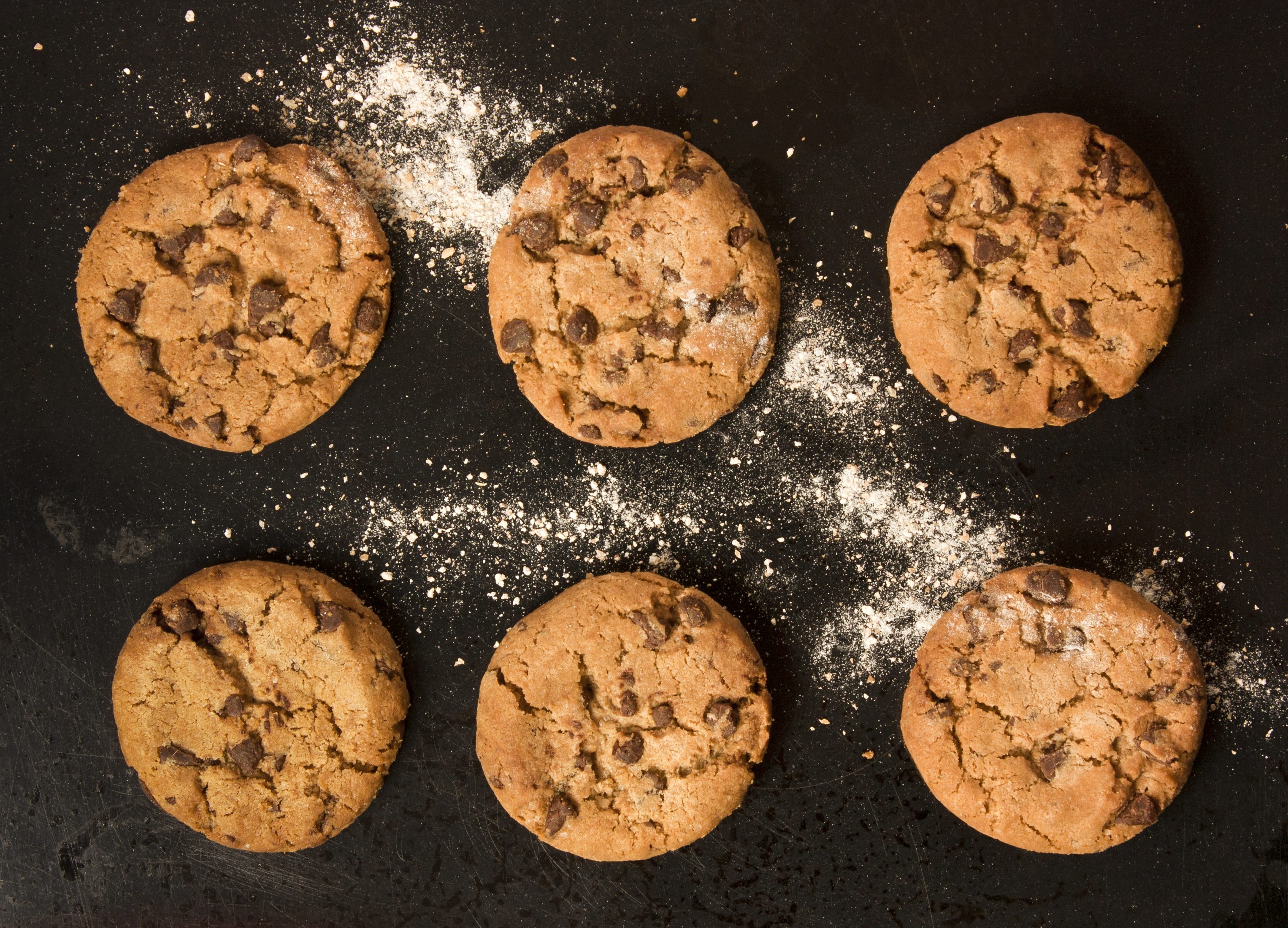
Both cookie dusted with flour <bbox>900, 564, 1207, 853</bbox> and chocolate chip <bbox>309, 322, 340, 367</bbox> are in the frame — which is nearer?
cookie dusted with flour <bbox>900, 564, 1207, 853</bbox>

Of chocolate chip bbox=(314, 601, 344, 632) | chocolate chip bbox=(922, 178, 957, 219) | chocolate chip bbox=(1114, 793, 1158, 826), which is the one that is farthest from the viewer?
chocolate chip bbox=(314, 601, 344, 632)

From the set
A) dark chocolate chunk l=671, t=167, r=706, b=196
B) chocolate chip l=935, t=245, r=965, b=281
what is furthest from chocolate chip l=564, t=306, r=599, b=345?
chocolate chip l=935, t=245, r=965, b=281

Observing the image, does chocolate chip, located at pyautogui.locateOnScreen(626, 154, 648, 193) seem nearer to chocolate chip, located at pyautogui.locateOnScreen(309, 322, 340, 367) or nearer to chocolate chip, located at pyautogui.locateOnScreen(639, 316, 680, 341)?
chocolate chip, located at pyautogui.locateOnScreen(639, 316, 680, 341)

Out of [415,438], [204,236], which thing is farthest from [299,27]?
[415,438]

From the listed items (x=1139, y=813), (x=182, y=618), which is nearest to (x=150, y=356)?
(x=182, y=618)

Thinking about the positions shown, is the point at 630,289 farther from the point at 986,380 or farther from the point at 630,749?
the point at 630,749

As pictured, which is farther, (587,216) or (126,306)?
(126,306)
